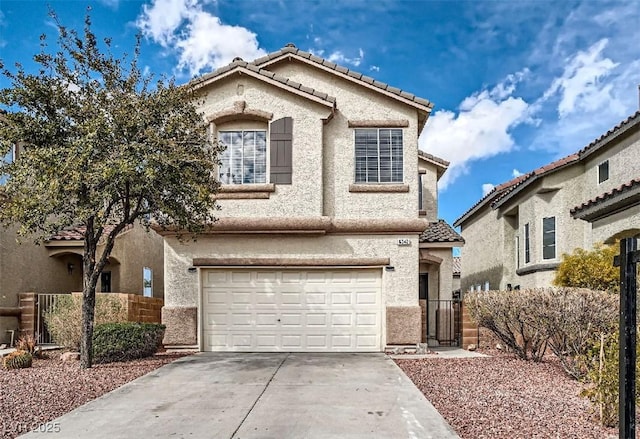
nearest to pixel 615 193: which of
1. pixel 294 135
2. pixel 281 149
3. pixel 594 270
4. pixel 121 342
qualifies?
pixel 594 270

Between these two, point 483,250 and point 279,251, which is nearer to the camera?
point 279,251

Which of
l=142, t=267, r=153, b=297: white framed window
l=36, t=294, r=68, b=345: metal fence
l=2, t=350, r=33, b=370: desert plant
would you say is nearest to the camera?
l=2, t=350, r=33, b=370: desert plant

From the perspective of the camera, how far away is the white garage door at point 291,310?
14805mm

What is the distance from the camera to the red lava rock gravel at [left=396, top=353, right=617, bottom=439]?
7.22 m

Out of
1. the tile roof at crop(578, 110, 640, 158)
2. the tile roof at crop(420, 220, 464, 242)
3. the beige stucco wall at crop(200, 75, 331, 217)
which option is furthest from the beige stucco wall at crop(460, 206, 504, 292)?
the beige stucco wall at crop(200, 75, 331, 217)

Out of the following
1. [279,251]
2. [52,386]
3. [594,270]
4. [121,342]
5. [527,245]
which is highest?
[527,245]

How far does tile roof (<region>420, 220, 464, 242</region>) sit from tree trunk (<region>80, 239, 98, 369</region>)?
34.0 ft

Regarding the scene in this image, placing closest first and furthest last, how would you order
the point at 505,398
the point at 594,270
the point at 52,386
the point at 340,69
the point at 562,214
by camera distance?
the point at 505,398, the point at 52,386, the point at 594,270, the point at 340,69, the point at 562,214

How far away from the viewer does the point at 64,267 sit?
64.7ft

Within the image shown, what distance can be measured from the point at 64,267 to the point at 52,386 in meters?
10.7

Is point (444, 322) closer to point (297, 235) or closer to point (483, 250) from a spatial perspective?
point (297, 235)

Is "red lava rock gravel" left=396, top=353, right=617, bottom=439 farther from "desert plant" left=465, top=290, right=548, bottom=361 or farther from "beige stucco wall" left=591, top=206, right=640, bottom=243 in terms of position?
"beige stucco wall" left=591, top=206, right=640, bottom=243

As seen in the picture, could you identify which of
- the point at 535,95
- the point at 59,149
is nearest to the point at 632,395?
the point at 59,149

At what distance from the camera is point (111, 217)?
40.9 feet
